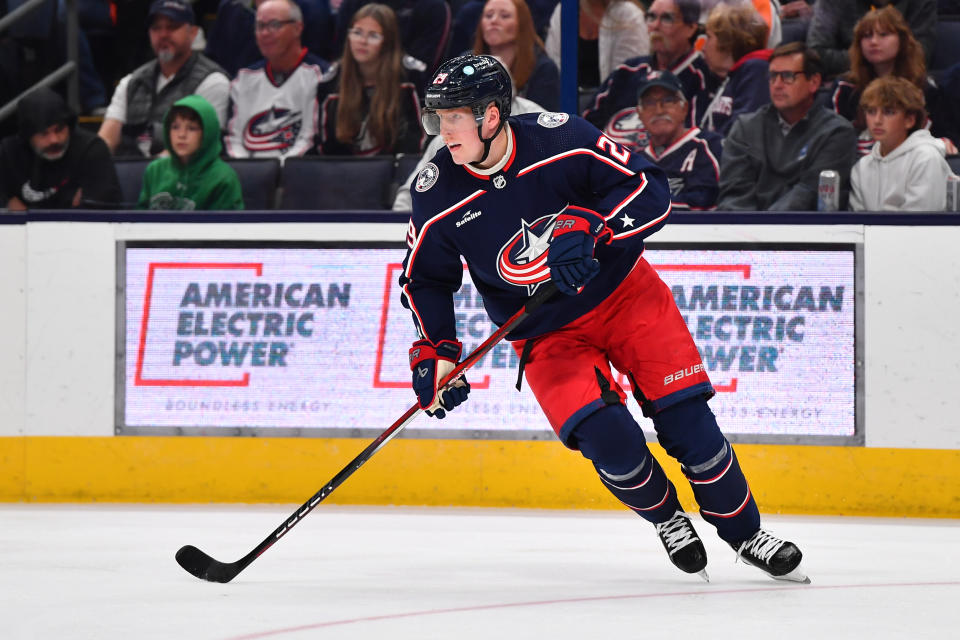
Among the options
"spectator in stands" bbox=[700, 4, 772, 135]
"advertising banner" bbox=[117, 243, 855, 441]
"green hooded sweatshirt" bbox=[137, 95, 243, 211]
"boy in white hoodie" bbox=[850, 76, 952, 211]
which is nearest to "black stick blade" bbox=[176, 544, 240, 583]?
"advertising banner" bbox=[117, 243, 855, 441]

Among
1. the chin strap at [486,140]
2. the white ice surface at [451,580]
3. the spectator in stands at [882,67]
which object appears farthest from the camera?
the spectator in stands at [882,67]

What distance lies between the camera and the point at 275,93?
5.97 meters

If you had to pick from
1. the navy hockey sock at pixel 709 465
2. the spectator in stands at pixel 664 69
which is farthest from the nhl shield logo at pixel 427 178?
the spectator in stands at pixel 664 69

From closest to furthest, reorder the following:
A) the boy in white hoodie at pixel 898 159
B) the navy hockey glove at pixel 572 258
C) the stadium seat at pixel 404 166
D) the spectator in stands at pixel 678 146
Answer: the navy hockey glove at pixel 572 258 → the boy in white hoodie at pixel 898 159 → the spectator in stands at pixel 678 146 → the stadium seat at pixel 404 166

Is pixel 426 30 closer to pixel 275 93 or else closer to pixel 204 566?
pixel 275 93

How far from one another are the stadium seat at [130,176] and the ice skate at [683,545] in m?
3.18

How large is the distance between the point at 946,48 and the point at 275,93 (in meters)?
2.83

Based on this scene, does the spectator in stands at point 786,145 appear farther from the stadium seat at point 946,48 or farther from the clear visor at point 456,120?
the clear visor at point 456,120

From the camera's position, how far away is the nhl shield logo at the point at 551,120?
10.8ft

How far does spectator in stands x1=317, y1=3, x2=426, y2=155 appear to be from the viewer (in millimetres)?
5605

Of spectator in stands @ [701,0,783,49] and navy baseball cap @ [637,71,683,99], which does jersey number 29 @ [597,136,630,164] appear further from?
spectator in stands @ [701,0,783,49]

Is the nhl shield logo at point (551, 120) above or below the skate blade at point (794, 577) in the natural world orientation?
above

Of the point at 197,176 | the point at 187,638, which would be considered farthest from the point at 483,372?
the point at 187,638

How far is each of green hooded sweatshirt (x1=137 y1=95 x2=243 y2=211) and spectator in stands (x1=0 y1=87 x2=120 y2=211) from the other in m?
0.19
